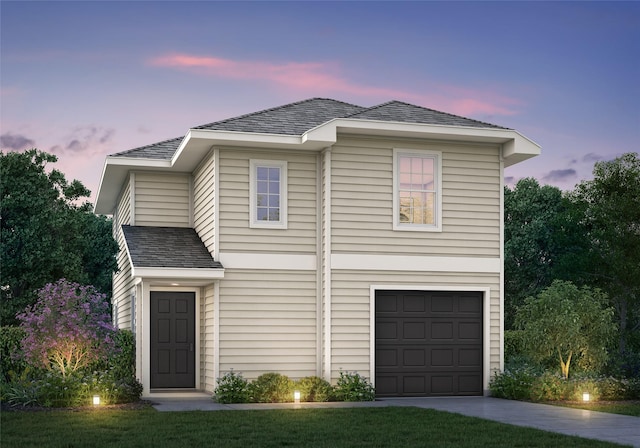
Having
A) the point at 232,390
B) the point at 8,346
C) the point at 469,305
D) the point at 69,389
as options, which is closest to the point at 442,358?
the point at 469,305

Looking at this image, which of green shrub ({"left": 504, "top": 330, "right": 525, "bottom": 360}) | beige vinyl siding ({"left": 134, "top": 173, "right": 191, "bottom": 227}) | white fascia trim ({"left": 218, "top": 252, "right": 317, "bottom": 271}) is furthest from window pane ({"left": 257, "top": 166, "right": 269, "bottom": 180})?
green shrub ({"left": 504, "top": 330, "right": 525, "bottom": 360})

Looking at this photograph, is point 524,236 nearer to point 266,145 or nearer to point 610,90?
point 610,90

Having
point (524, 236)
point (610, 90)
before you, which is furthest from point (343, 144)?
point (524, 236)

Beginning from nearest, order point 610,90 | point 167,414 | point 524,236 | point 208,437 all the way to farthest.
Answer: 1. point 208,437
2. point 167,414
3. point 610,90
4. point 524,236

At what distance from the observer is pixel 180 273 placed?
57.9ft

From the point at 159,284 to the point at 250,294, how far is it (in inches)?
91.8

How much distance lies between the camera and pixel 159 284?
19.3 metres

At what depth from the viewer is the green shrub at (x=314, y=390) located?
17328mm

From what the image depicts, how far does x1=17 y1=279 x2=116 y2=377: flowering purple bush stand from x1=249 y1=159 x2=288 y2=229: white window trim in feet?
11.7

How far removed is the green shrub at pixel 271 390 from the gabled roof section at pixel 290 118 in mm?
4795

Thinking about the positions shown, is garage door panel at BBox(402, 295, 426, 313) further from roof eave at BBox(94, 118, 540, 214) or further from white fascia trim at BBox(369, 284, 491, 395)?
roof eave at BBox(94, 118, 540, 214)

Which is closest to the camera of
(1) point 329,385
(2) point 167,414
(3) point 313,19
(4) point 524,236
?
(2) point 167,414

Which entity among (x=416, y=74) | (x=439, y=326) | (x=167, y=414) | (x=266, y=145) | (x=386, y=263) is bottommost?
(x=167, y=414)

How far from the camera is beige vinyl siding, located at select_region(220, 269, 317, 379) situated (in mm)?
17859
